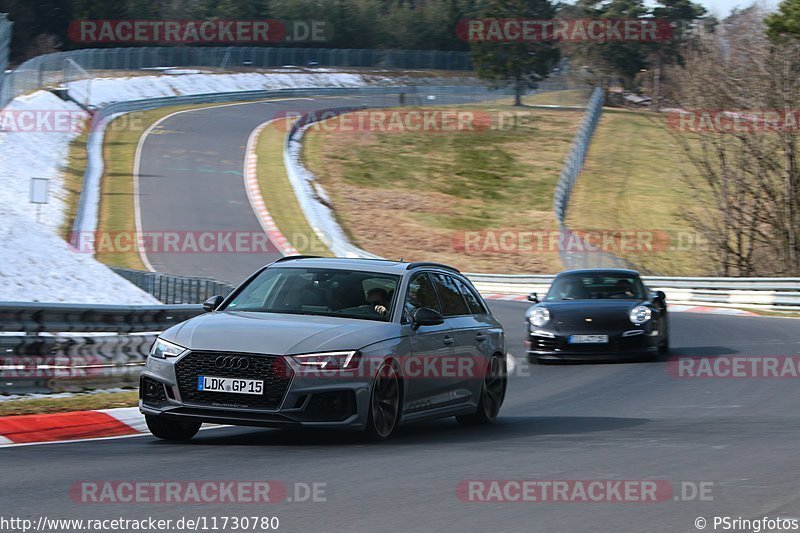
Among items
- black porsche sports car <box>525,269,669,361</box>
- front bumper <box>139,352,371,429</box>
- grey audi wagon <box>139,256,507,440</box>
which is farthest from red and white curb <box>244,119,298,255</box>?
front bumper <box>139,352,371,429</box>

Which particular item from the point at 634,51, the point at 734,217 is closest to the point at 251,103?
the point at 634,51

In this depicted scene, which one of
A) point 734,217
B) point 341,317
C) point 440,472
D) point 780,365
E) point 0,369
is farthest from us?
point 734,217

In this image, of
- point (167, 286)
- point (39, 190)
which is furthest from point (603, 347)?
point (39, 190)

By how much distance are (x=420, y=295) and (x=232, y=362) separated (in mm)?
2215

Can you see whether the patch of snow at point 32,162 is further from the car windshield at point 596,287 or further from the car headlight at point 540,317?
the car headlight at point 540,317

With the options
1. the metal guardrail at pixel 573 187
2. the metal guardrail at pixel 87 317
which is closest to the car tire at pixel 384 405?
the metal guardrail at pixel 87 317

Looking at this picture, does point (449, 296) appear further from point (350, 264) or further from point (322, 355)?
point (322, 355)

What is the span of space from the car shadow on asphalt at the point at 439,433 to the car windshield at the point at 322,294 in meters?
1.00

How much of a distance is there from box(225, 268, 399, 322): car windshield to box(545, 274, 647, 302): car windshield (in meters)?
8.97

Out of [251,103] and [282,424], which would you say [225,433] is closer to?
[282,424]

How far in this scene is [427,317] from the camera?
9984 millimetres

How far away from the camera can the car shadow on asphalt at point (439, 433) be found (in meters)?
9.67

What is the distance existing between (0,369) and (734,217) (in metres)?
28.6

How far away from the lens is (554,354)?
18047 millimetres
